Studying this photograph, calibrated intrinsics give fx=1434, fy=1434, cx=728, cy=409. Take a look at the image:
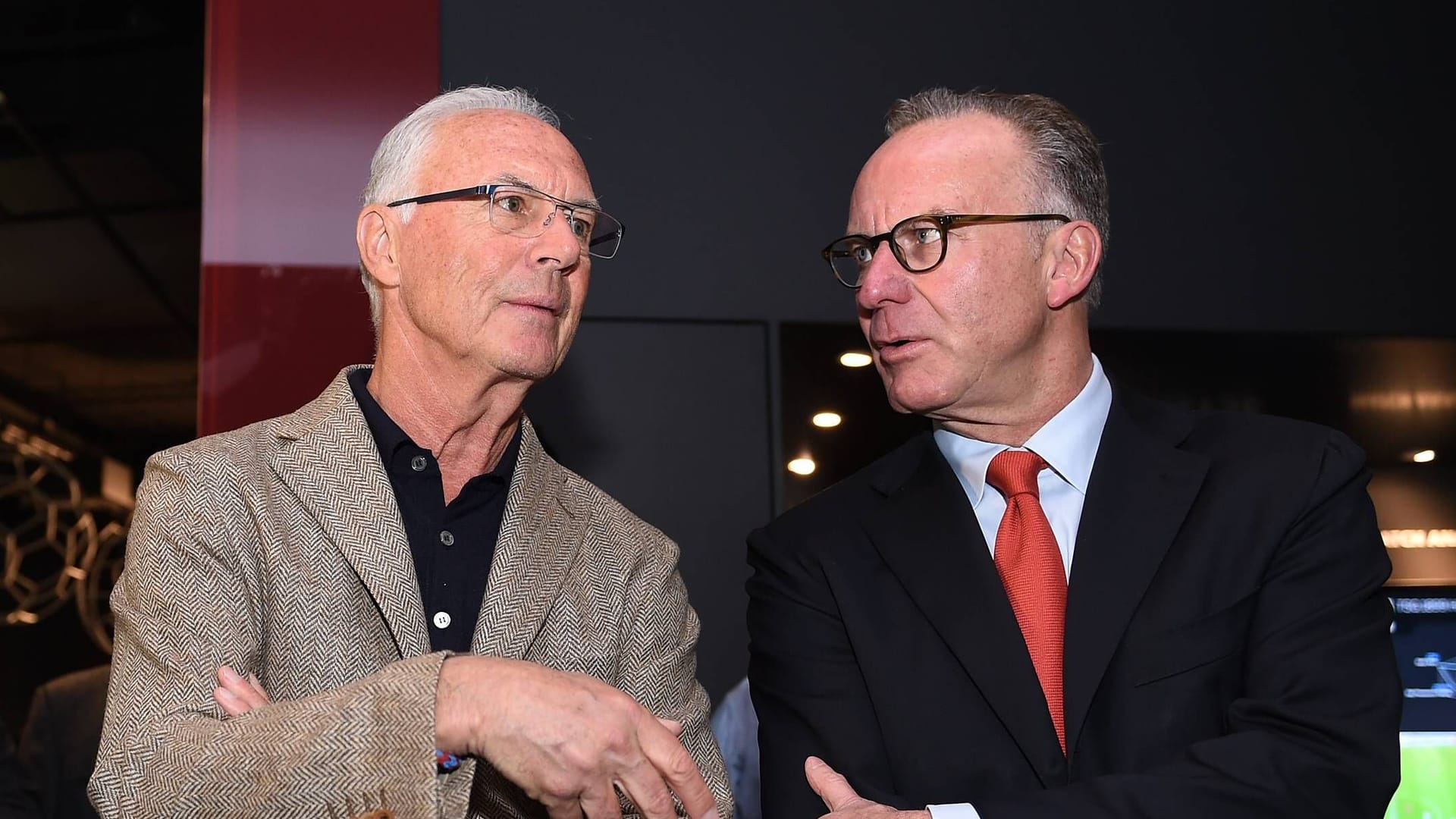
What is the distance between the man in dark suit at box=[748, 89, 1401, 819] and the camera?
213cm

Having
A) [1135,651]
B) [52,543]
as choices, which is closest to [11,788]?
[52,543]

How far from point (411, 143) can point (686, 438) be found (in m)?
1.16

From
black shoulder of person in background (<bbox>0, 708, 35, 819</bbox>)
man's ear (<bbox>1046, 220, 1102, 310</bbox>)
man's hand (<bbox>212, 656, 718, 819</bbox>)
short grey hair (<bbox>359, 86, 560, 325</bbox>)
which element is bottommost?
black shoulder of person in background (<bbox>0, 708, 35, 819</bbox>)

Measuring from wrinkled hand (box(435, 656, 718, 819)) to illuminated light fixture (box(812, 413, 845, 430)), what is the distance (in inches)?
70.7

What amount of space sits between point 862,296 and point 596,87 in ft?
4.41

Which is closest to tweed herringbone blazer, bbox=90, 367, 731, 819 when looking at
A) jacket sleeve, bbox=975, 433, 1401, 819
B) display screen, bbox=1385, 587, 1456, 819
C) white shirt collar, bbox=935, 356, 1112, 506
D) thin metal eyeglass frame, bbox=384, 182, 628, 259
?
thin metal eyeglass frame, bbox=384, 182, 628, 259

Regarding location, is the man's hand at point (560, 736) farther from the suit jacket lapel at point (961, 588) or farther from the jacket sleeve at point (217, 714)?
the suit jacket lapel at point (961, 588)

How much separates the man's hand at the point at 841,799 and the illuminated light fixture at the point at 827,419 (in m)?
1.38

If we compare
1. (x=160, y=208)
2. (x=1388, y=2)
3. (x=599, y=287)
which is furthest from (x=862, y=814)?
(x=1388, y=2)

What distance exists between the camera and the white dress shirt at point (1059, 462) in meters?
2.47

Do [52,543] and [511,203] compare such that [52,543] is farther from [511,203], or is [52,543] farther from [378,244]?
[511,203]

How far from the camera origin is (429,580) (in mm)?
2369

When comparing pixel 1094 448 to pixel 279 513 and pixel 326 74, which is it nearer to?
pixel 279 513

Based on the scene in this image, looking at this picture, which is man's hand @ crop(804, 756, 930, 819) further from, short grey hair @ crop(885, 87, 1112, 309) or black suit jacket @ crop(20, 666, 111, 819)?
black suit jacket @ crop(20, 666, 111, 819)
